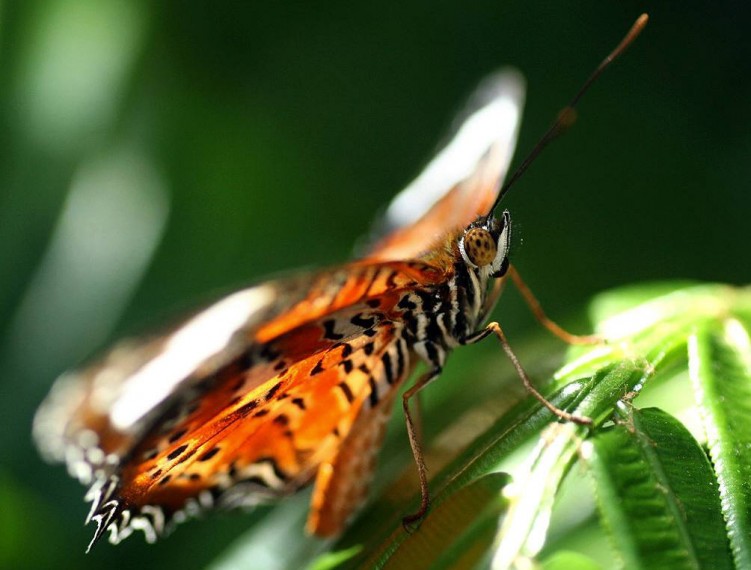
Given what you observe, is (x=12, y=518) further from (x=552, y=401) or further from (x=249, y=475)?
(x=552, y=401)

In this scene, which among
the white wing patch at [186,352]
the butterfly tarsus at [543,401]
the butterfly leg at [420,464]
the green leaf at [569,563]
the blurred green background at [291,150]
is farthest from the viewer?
the blurred green background at [291,150]

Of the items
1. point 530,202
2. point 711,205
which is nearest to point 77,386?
point 530,202

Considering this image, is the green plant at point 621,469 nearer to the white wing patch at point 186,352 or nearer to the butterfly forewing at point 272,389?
the butterfly forewing at point 272,389

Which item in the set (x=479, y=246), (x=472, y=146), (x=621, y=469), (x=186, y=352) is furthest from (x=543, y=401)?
(x=472, y=146)

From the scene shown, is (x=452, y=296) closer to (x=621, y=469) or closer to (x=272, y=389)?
(x=272, y=389)

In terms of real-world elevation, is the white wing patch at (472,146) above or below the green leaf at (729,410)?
above

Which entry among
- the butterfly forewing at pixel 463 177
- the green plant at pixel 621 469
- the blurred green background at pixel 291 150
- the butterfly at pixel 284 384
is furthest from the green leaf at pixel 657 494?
the blurred green background at pixel 291 150
